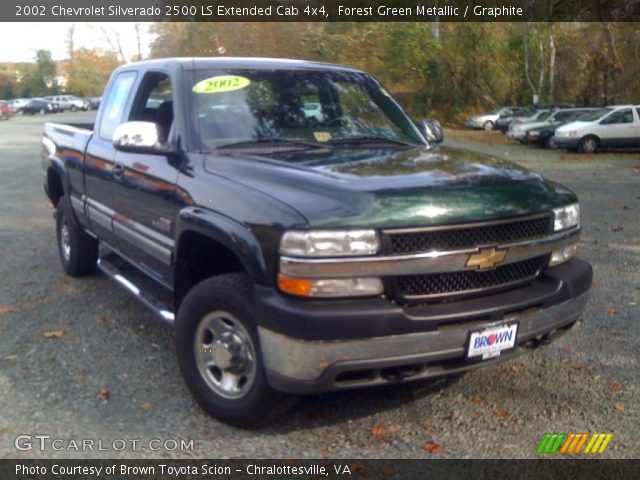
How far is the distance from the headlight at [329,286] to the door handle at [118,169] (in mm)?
2252

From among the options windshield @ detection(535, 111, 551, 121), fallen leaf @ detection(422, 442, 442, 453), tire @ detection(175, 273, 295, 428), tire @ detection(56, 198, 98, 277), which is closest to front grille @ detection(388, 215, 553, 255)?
tire @ detection(175, 273, 295, 428)

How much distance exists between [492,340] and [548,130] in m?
24.4

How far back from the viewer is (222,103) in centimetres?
471

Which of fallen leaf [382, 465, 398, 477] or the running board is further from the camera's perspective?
the running board

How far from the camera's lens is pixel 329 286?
3.42m

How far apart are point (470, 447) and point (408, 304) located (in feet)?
2.79

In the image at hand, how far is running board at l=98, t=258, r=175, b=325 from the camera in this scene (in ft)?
15.2

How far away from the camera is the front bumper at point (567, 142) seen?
23781mm

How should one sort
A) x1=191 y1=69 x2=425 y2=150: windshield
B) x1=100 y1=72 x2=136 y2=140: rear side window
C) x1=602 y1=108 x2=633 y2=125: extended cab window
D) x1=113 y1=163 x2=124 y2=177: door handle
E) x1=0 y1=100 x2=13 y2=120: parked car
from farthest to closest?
1. x1=0 y1=100 x2=13 y2=120: parked car
2. x1=602 y1=108 x2=633 y2=125: extended cab window
3. x1=100 y1=72 x2=136 y2=140: rear side window
4. x1=113 y1=163 x2=124 y2=177: door handle
5. x1=191 y1=69 x2=425 y2=150: windshield

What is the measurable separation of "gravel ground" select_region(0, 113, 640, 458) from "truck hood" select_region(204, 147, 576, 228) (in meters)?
1.16

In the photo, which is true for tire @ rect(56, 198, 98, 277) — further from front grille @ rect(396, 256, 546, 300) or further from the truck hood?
front grille @ rect(396, 256, 546, 300)

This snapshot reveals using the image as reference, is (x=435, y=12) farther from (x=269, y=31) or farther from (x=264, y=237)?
(x=264, y=237)

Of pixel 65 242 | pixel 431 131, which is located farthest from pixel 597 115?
pixel 65 242

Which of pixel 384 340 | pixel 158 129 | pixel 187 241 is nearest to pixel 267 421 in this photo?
pixel 384 340
